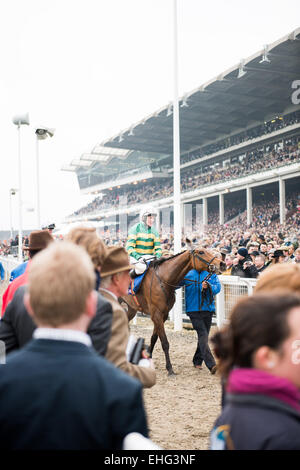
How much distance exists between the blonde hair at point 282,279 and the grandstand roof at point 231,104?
23.8 metres

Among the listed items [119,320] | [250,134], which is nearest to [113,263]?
[119,320]

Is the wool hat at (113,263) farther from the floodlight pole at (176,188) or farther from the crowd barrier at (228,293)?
the floodlight pole at (176,188)

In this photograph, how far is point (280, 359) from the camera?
1203 millimetres

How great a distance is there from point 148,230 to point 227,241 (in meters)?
7.83

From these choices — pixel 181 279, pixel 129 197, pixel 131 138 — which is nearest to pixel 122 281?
pixel 181 279

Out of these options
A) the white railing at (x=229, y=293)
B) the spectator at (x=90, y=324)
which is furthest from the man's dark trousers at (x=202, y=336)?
the spectator at (x=90, y=324)

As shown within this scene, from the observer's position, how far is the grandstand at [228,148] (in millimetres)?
28031

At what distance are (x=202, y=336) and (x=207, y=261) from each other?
1.00 metres

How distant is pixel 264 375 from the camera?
119 cm

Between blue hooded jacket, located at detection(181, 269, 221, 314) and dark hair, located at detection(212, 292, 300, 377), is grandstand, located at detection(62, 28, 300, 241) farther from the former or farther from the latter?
dark hair, located at detection(212, 292, 300, 377)

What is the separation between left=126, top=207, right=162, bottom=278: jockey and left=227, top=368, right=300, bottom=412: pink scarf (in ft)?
17.7

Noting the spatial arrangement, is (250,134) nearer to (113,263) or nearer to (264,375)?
(113,263)

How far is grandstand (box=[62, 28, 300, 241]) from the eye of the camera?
28.0 metres

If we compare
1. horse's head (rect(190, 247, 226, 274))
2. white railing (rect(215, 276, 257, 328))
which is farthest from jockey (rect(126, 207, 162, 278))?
white railing (rect(215, 276, 257, 328))
